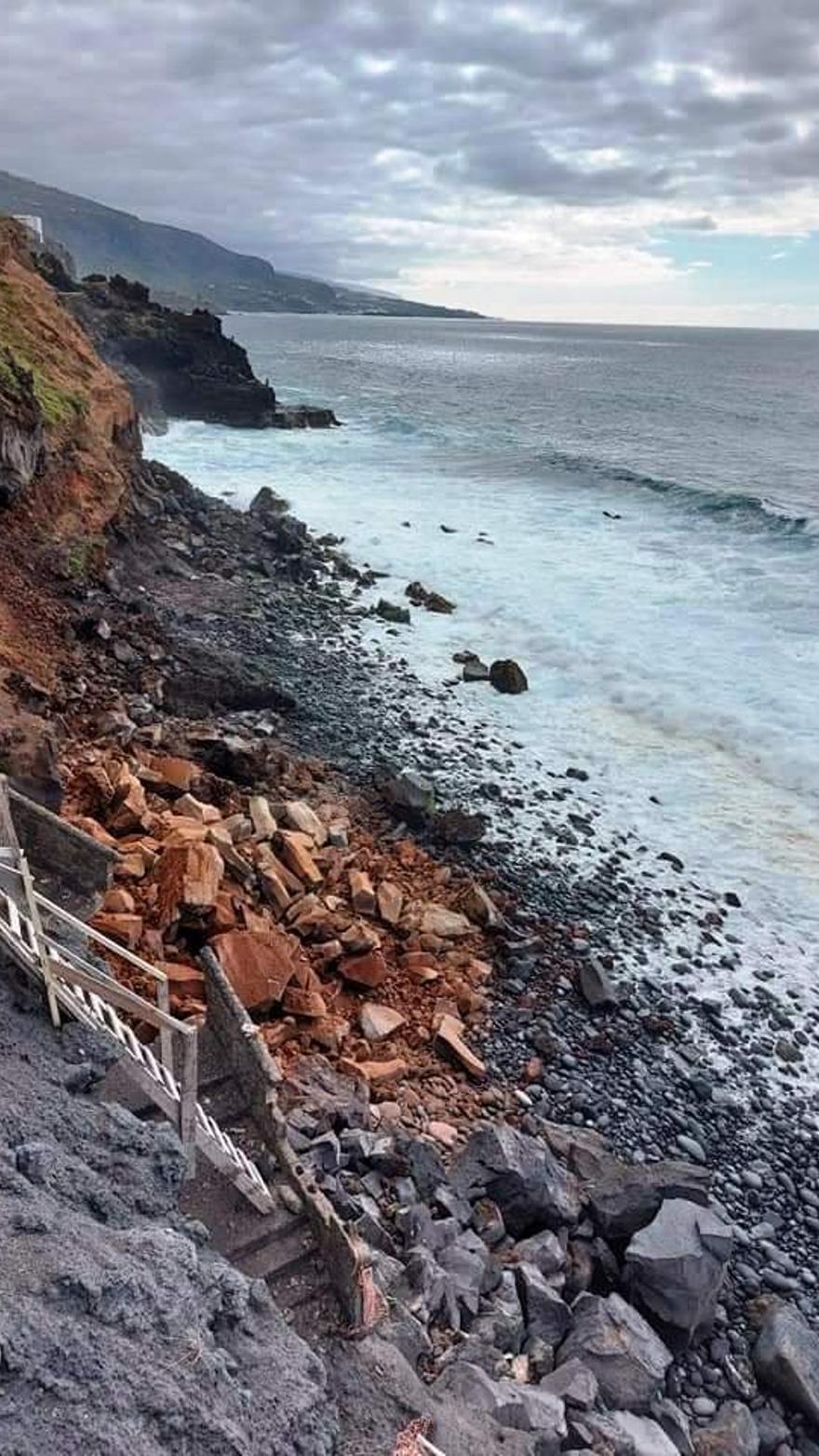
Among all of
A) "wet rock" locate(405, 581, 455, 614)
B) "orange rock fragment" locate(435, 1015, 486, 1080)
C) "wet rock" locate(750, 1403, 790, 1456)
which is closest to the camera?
"wet rock" locate(750, 1403, 790, 1456)

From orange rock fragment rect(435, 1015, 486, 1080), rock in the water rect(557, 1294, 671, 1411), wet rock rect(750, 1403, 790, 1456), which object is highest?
orange rock fragment rect(435, 1015, 486, 1080)

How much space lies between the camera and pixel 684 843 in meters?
14.2

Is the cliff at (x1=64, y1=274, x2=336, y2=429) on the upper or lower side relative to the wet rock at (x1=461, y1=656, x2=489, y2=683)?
upper

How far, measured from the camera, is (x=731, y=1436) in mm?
6578

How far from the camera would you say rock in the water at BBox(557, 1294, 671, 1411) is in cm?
650

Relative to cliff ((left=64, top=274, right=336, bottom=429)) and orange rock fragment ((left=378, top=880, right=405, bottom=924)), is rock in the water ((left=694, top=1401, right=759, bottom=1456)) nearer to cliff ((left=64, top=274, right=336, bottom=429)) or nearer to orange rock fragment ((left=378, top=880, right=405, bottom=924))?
orange rock fragment ((left=378, top=880, right=405, bottom=924))

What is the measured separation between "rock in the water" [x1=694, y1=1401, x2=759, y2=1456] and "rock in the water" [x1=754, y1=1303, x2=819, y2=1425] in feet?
1.34

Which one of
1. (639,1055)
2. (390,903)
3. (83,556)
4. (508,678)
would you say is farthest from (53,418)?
(639,1055)

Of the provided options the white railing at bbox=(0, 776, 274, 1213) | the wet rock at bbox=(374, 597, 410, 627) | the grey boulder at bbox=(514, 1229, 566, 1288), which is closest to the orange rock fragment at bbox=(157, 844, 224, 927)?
the white railing at bbox=(0, 776, 274, 1213)

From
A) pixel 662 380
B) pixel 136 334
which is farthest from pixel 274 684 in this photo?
pixel 662 380

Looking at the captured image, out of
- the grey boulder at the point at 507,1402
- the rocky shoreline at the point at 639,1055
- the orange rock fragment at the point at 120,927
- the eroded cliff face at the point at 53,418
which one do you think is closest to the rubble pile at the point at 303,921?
the orange rock fragment at the point at 120,927

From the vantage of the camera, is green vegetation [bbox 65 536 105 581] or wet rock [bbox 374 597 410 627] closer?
green vegetation [bbox 65 536 105 581]

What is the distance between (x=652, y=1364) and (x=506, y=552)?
81.0ft

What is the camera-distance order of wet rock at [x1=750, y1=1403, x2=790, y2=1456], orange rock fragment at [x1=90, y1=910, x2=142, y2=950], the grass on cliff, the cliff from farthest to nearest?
the cliff → the grass on cliff → orange rock fragment at [x1=90, y1=910, x2=142, y2=950] → wet rock at [x1=750, y1=1403, x2=790, y2=1456]
